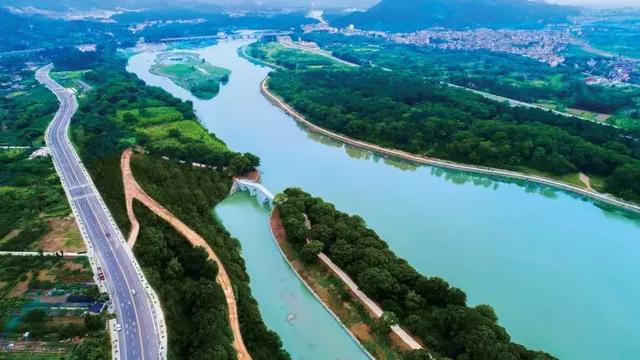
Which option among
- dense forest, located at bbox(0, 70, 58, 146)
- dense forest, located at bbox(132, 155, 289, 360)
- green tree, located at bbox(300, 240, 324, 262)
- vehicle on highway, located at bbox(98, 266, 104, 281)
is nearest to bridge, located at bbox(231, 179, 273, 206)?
dense forest, located at bbox(132, 155, 289, 360)

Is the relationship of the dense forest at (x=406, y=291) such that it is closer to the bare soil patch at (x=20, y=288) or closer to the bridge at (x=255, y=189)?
the bridge at (x=255, y=189)

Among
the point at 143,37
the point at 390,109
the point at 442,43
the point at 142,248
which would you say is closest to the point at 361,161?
the point at 390,109

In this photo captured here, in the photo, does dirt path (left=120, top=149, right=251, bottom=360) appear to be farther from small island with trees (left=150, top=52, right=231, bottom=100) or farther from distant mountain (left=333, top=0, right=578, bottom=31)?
distant mountain (left=333, top=0, right=578, bottom=31)

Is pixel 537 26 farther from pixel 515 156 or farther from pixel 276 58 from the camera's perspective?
pixel 515 156

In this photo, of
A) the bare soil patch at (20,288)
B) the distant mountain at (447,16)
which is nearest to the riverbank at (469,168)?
the bare soil patch at (20,288)

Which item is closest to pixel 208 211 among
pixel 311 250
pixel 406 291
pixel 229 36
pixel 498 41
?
pixel 311 250
